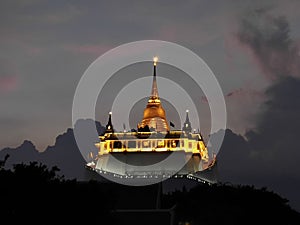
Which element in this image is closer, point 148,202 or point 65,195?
point 65,195

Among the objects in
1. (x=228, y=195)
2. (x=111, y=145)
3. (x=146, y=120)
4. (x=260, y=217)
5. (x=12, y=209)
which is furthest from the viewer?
(x=146, y=120)

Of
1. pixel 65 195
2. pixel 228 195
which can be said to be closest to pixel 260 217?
pixel 228 195

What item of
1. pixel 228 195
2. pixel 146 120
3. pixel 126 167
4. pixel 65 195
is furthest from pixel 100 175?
pixel 65 195

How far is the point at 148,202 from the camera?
57.8 m

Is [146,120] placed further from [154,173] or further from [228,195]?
[228,195]

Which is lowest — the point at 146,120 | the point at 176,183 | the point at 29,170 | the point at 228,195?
the point at 29,170

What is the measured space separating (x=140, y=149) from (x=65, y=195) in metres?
55.8

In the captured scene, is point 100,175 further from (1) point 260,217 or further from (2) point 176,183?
(1) point 260,217

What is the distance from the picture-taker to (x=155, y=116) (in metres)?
106

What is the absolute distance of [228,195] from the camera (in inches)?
2397

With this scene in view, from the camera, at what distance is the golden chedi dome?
104000mm

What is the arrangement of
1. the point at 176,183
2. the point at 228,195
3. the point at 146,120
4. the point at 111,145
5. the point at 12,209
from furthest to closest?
the point at 146,120, the point at 111,145, the point at 176,183, the point at 228,195, the point at 12,209

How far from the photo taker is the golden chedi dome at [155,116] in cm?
10400

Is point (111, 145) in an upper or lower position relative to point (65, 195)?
upper
